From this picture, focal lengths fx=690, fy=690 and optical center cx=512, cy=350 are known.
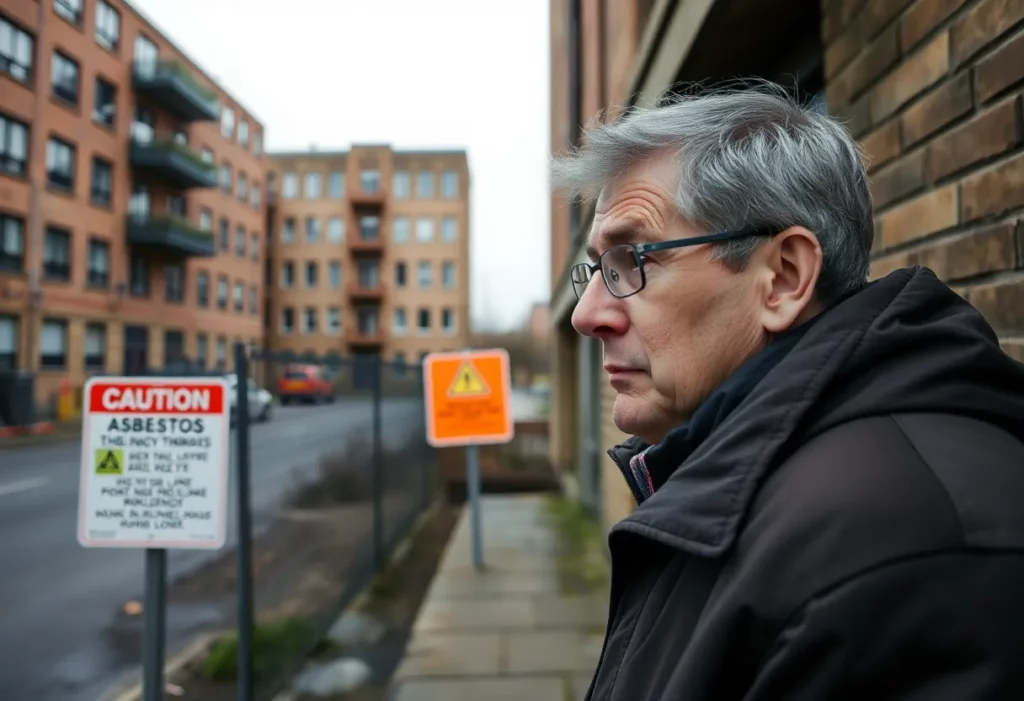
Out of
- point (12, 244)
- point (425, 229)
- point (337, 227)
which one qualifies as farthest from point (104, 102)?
point (425, 229)

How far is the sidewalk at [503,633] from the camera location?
3.81 meters

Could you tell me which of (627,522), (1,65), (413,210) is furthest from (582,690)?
(413,210)

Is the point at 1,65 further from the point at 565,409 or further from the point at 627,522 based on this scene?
the point at 565,409

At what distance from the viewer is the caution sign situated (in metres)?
2.34

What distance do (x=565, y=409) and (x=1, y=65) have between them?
35.6ft

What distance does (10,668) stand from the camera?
7.90ft

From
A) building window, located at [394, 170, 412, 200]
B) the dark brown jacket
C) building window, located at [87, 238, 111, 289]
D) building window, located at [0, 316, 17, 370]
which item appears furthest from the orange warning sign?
building window, located at [394, 170, 412, 200]

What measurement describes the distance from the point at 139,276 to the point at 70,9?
1820 millimetres

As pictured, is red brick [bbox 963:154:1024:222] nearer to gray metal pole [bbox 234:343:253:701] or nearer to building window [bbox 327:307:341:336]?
gray metal pole [bbox 234:343:253:701]

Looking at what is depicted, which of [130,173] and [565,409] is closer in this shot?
[130,173]

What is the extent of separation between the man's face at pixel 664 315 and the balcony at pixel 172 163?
9.31 feet

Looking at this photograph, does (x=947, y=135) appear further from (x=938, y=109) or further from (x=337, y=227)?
(x=337, y=227)

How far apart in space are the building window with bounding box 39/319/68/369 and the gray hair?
1.90 m

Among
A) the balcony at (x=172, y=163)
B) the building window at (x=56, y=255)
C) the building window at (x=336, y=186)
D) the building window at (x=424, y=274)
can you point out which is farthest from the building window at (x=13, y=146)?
the building window at (x=424, y=274)
